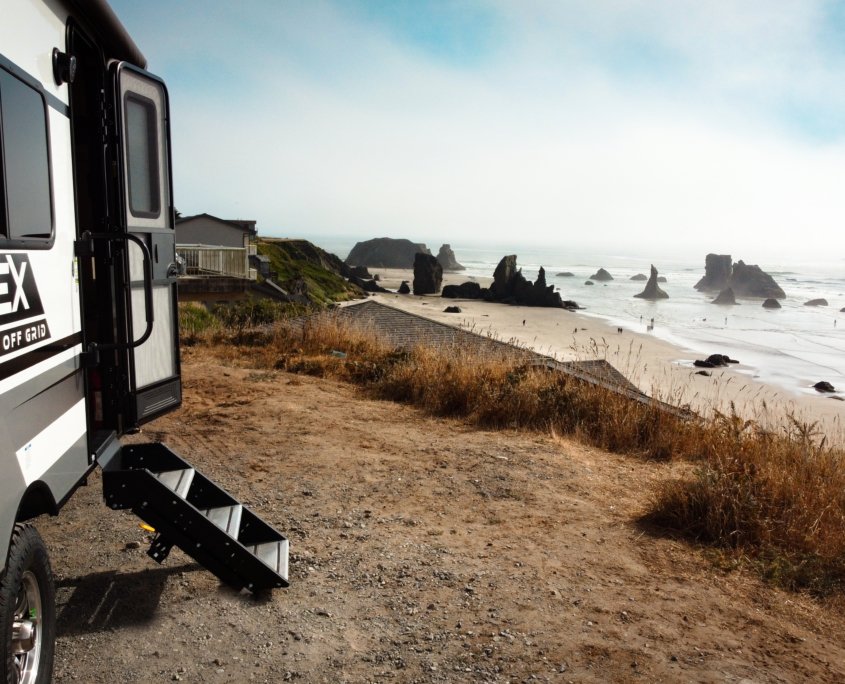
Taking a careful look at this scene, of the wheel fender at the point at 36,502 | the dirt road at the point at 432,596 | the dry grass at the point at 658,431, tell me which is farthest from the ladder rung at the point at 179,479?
the dry grass at the point at 658,431

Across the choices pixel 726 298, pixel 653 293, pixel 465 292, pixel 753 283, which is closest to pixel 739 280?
pixel 753 283

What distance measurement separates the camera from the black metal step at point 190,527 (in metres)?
3.96

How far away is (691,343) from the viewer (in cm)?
3919

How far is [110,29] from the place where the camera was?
13.6 ft

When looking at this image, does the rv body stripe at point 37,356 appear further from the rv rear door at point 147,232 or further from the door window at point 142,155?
the door window at point 142,155

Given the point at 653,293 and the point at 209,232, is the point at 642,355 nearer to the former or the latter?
the point at 209,232

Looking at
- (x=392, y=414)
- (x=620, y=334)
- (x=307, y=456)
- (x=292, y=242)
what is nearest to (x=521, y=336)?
(x=620, y=334)

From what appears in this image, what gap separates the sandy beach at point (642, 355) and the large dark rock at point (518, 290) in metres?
2.55

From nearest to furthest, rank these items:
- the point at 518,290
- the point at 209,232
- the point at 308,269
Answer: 1. the point at 209,232
2. the point at 308,269
3. the point at 518,290

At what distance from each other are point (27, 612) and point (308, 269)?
6114cm

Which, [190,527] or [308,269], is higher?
[190,527]

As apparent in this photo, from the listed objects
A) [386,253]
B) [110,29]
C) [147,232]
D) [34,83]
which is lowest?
[386,253]

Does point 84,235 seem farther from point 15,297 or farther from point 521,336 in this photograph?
point 521,336

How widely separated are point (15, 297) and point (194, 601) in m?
2.13
